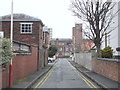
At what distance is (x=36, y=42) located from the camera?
109 ft

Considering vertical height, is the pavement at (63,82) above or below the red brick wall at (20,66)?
below

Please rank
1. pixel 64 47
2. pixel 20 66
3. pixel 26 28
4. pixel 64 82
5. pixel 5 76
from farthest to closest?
pixel 64 47, pixel 26 28, pixel 20 66, pixel 64 82, pixel 5 76

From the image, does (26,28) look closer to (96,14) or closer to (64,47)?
(96,14)

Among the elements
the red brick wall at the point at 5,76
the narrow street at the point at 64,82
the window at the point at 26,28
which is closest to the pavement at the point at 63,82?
the narrow street at the point at 64,82

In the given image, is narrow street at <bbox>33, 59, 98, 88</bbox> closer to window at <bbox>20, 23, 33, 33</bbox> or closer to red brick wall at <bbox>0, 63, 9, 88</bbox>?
red brick wall at <bbox>0, 63, 9, 88</bbox>

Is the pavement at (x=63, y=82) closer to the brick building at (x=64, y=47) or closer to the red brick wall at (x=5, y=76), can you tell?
the red brick wall at (x=5, y=76)

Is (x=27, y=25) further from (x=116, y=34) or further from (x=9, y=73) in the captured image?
(x=9, y=73)

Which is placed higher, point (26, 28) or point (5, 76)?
point (26, 28)

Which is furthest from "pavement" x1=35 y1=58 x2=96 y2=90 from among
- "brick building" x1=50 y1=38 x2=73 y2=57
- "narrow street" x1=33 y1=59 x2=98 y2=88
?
"brick building" x1=50 y1=38 x2=73 y2=57

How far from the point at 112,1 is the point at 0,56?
19.5 metres

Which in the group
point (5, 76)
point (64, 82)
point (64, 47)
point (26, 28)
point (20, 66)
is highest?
point (64, 47)

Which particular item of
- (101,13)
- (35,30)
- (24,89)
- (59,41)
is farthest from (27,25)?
(59,41)

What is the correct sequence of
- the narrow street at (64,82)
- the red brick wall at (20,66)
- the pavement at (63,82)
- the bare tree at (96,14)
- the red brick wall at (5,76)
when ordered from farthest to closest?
the bare tree at (96,14) < the red brick wall at (20,66) < the narrow street at (64,82) < the pavement at (63,82) < the red brick wall at (5,76)

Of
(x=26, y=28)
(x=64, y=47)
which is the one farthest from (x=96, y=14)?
(x=64, y=47)
